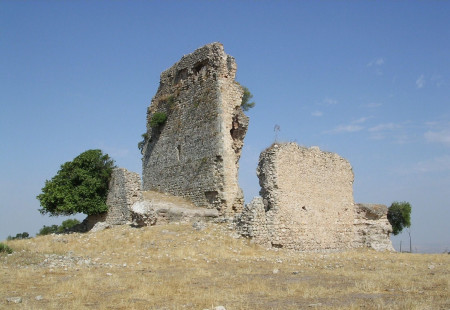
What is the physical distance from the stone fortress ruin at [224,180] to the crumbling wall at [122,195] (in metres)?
0.04

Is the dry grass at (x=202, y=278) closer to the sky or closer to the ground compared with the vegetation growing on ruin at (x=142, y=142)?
closer to the ground

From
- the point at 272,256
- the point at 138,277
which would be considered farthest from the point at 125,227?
the point at 138,277

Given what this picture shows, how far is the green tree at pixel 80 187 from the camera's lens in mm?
19272

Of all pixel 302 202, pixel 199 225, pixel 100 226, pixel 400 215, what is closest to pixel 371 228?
pixel 302 202

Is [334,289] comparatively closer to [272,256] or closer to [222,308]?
[222,308]

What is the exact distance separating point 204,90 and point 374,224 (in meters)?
9.17

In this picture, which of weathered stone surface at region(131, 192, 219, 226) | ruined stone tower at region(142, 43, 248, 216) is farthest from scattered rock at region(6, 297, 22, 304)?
ruined stone tower at region(142, 43, 248, 216)

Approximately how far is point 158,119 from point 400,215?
2088cm

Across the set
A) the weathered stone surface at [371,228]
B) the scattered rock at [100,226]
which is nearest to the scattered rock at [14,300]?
the scattered rock at [100,226]

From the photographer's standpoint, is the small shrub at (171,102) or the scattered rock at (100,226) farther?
the small shrub at (171,102)

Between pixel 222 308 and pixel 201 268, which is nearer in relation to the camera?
pixel 222 308

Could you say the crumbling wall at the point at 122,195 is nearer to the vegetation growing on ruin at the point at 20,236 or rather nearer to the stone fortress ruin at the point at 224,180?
the stone fortress ruin at the point at 224,180

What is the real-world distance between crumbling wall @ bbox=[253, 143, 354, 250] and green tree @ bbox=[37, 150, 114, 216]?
808cm

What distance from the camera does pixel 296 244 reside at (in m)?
14.8
